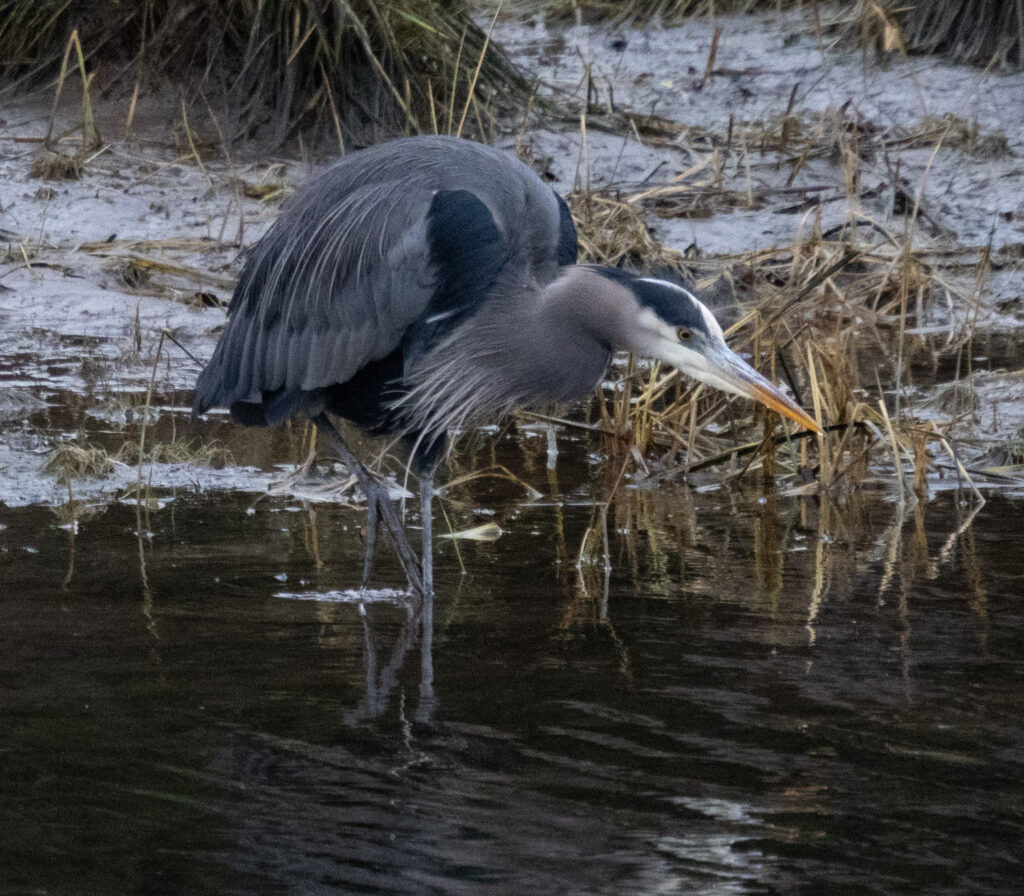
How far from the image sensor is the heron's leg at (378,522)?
168 inches

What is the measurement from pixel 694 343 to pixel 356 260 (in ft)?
3.60

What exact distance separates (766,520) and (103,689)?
2291 millimetres

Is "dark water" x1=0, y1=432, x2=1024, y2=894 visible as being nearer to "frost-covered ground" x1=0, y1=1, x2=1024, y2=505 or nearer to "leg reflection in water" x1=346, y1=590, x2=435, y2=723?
"leg reflection in water" x1=346, y1=590, x2=435, y2=723

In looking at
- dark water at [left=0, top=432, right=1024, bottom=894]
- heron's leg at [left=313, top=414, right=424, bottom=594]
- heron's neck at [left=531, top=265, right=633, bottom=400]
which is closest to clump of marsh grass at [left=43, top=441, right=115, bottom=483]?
dark water at [left=0, top=432, right=1024, bottom=894]

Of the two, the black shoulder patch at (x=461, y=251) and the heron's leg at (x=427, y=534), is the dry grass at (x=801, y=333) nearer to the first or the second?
the black shoulder patch at (x=461, y=251)

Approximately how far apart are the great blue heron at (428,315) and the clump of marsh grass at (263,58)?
3744mm

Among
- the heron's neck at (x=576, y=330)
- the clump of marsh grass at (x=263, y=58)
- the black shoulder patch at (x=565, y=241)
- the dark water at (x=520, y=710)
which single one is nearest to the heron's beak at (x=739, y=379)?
the heron's neck at (x=576, y=330)

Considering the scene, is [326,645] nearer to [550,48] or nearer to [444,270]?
[444,270]

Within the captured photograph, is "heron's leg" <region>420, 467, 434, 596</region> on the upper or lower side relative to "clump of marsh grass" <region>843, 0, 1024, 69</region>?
lower

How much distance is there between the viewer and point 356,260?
182 inches

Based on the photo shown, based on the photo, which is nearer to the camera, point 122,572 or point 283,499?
point 122,572

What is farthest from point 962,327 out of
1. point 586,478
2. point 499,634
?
point 499,634

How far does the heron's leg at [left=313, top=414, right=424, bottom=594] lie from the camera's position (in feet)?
14.0

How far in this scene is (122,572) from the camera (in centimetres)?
417
